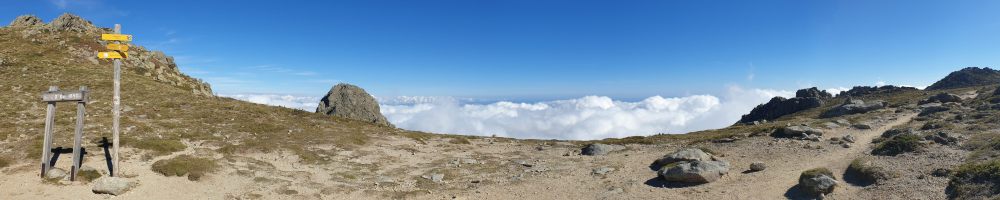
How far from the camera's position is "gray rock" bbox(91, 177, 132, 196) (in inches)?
755

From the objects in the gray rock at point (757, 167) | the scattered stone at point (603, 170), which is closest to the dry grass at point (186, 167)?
the scattered stone at point (603, 170)

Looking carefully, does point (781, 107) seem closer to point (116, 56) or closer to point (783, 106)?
point (783, 106)

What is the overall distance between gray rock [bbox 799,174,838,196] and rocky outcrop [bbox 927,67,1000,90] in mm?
156642

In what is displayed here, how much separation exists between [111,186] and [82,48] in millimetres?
59972

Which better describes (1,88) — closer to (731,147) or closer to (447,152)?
(447,152)

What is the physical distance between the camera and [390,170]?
94.8 ft

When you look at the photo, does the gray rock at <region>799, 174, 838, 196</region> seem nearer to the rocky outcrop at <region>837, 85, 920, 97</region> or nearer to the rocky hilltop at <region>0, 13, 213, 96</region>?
the rocky hilltop at <region>0, 13, 213, 96</region>

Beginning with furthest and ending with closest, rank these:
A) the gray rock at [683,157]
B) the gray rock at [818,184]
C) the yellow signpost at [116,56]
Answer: the gray rock at [683,157] < the gray rock at [818,184] < the yellow signpost at [116,56]

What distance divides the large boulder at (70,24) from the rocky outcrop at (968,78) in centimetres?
19802

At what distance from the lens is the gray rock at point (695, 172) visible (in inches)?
910

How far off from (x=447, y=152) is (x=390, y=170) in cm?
889

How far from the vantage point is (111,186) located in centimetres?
1939

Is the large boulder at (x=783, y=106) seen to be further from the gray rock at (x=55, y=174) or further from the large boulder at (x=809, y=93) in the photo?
the gray rock at (x=55, y=174)

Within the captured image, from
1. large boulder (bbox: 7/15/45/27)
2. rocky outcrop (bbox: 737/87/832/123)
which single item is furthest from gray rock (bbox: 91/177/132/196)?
rocky outcrop (bbox: 737/87/832/123)
